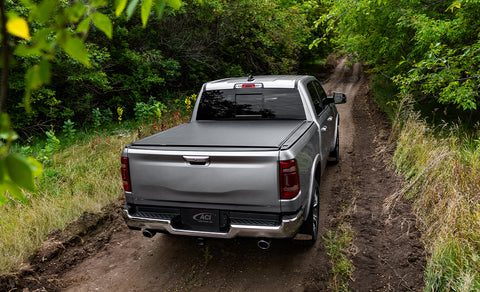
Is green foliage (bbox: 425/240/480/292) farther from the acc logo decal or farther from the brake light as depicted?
the brake light

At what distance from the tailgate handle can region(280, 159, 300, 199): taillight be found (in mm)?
749

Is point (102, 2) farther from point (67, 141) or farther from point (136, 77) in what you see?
point (136, 77)

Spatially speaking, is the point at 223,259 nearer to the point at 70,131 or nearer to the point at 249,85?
the point at 249,85

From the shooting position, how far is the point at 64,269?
13.4 feet

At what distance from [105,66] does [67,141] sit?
2.78 metres

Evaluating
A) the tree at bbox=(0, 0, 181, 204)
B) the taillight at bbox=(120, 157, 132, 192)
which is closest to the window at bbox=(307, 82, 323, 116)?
the taillight at bbox=(120, 157, 132, 192)

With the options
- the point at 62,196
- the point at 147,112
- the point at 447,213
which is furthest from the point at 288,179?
the point at 147,112

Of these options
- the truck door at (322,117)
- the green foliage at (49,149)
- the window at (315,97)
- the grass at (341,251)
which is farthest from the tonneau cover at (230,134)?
the green foliage at (49,149)

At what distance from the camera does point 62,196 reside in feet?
18.6

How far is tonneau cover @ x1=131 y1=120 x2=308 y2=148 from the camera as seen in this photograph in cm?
362

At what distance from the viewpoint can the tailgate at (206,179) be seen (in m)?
3.25

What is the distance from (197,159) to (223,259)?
1470mm

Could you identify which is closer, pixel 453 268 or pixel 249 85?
pixel 453 268

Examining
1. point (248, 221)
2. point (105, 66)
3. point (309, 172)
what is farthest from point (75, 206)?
point (105, 66)
